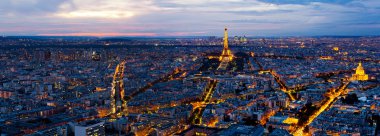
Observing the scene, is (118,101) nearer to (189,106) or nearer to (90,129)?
(189,106)

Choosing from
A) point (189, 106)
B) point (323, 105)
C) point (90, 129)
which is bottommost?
point (323, 105)

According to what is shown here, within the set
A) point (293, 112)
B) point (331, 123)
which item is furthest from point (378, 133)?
point (293, 112)

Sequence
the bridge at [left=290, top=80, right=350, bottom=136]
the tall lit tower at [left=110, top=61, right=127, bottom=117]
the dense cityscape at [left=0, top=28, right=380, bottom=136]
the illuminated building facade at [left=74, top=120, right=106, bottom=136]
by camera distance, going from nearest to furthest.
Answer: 1. the illuminated building facade at [left=74, top=120, right=106, bottom=136]
2. the dense cityscape at [left=0, top=28, right=380, bottom=136]
3. the bridge at [left=290, top=80, right=350, bottom=136]
4. the tall lit tower at [left=110, top=61, right=127, bottom=117]

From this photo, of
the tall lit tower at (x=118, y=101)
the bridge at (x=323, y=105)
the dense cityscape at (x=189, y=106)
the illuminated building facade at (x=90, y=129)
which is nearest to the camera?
the illuminated building facade at (x=90, y=129)

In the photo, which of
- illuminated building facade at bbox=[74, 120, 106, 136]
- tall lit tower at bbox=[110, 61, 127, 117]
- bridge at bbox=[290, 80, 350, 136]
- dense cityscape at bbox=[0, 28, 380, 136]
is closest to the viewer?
illuminated building facade at bbox=[74, 120, 106, 136]

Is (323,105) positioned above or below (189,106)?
below

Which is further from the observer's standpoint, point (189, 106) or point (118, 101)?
point (118, 101)

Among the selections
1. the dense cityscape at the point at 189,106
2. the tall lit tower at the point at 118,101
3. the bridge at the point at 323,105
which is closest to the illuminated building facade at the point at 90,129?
the dense cityscape at the point at 189,106

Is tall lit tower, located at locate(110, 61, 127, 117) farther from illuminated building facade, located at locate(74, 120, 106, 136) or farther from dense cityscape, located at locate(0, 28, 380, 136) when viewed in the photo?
illuminated building facade, located at locate(74, 120, 106, 136)

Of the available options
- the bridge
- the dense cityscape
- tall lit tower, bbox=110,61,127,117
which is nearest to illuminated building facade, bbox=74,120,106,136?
the dense cityscape

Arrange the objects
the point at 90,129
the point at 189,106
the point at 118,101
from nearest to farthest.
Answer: the point at 90,129 < the point at 189,106 < the point at 118,101

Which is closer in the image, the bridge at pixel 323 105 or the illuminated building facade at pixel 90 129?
the illuminated building facade at pixel 90 129

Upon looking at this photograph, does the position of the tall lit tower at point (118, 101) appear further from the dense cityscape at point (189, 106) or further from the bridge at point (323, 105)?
the bridge at point (323, 105)

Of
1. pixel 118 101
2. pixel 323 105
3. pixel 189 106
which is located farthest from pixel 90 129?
pixel 323 105
